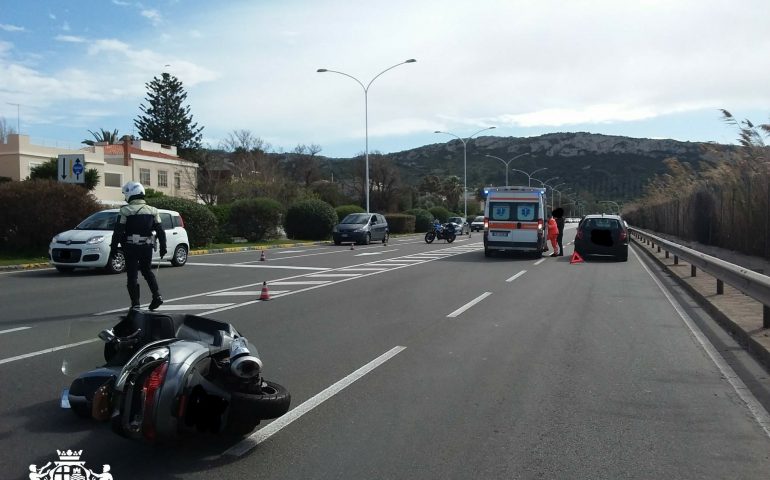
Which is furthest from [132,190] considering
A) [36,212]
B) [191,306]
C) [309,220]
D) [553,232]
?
[309,220]

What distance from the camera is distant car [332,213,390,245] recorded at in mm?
33781

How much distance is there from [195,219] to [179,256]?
29.0 ft

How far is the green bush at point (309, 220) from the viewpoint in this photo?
38.3 meters

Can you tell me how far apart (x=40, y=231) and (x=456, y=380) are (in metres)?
18.5

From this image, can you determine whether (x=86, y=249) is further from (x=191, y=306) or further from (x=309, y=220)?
(x=309, y=220)

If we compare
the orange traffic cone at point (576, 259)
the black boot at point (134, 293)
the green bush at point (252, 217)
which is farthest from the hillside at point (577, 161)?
the black boot at point (134, 293)

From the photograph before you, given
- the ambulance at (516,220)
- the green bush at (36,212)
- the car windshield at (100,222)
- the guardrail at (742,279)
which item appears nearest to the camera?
the guardrail at (742,279)

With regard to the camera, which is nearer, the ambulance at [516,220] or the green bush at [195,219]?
the ambulance at [516,220]

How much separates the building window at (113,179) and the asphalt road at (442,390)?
46026mm

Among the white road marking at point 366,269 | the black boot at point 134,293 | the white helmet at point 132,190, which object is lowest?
the white road marking at point 366,269

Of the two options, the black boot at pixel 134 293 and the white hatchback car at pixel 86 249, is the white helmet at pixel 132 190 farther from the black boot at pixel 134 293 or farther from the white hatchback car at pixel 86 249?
Result: the white hatchback car at pixel 86 249

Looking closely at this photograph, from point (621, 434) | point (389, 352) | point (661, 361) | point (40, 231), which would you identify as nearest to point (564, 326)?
point (661, 361)

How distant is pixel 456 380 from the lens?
6.58 m

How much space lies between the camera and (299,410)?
5496mm
